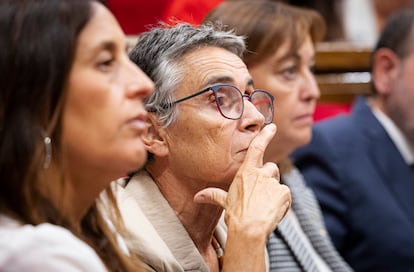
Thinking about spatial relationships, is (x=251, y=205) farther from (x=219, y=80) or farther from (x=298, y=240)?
(x=298, y=240)

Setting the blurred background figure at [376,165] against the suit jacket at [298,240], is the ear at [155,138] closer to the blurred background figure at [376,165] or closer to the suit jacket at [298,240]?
the suit jacket at [298,240]

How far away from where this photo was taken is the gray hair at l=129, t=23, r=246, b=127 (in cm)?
157

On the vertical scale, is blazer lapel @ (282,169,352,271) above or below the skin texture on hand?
below

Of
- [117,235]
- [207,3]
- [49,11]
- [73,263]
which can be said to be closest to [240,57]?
[117,235]

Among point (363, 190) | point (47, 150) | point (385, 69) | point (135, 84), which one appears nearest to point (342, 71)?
point (385, 69)

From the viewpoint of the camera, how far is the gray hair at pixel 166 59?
5.14ft

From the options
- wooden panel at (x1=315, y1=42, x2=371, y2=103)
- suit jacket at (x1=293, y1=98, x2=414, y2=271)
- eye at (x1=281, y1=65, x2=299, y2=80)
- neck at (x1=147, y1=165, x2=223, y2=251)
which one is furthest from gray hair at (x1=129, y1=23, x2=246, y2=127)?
wooden panel at (x1=315, y1=42, x2=371, y2=103)

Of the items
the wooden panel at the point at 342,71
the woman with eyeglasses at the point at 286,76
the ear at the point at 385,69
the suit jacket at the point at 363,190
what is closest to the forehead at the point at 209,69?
the woman with eyeglasses at the point at 286,76

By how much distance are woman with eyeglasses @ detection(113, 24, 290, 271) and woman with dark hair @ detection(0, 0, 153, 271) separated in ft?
1.05

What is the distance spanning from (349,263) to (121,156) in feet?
4.28

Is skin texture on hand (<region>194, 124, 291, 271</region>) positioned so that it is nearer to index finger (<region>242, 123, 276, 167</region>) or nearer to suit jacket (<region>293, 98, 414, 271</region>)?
index finger (<region>242, 123, 276, 167</region>)

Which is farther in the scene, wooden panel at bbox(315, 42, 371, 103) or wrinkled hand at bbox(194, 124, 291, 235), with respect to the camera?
wooden panel at bbox(315, 42, 371, 103)

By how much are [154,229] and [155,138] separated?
0.56 feet

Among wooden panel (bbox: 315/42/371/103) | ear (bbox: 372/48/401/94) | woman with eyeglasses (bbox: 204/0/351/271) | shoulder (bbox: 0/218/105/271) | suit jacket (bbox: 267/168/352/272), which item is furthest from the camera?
wooden panel (bbox: 315/42/371/103)
